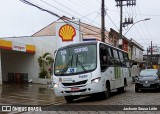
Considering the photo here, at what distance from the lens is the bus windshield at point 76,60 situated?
1688cm

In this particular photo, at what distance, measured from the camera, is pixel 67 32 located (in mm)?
35781

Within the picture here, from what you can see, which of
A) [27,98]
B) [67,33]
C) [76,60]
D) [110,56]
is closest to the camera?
[76,60]

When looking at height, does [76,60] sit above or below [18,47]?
below

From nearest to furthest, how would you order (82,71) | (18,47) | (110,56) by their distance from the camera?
(82,71) < (110,56) < (18,47)

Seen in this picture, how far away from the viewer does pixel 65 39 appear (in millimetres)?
35531

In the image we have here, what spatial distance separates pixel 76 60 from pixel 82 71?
2.48 feet

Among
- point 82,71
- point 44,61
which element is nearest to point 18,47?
point 44,61

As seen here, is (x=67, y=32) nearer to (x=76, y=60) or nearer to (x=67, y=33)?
(x=67, y=33)

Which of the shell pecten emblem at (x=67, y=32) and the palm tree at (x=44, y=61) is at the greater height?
the shell pecten emblem at (x=67, y=32)

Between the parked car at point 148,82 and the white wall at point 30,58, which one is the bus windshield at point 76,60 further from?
the white wall at point 30,58

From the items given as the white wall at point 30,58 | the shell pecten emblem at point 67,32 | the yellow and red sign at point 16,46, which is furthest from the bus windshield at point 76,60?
the white wall at point 30,58

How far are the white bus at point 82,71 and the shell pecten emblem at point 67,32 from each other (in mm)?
17069

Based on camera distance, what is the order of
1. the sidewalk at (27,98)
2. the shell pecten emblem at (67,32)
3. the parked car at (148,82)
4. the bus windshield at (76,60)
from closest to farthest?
the bus windshield at (76,60) → the sidewalk at (27,98) → the parked car at (148,82) → the shell pecten emblem at (67,32)

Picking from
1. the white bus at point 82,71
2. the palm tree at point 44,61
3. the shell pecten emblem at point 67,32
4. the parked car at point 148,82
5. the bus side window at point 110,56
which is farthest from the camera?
the palm tree at point 44,61
